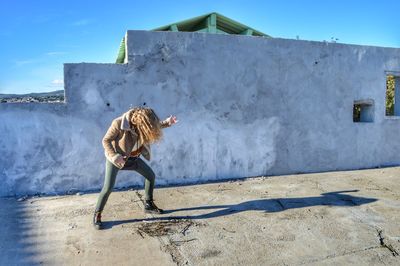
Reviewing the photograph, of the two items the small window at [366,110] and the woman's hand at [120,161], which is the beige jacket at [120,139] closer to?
the woman's hand at [120,161]

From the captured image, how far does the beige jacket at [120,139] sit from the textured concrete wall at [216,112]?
1812mm

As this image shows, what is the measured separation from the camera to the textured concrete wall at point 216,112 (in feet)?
19.3

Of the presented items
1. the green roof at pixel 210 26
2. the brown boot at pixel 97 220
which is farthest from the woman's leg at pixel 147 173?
the green roof at pixel 210 26

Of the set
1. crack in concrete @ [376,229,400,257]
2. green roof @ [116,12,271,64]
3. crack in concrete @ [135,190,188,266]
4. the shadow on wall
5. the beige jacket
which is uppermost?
green roof @ [116,12,271,64]

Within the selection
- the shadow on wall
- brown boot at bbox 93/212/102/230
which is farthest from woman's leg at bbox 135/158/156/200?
the shadow on wall

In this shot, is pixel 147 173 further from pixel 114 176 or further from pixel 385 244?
pixel 385 244

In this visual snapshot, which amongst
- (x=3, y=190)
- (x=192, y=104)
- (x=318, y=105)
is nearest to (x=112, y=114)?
(x=192, y=104)

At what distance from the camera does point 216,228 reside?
14.6ft

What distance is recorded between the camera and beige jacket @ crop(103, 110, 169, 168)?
4307 millimetres

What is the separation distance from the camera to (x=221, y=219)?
15.7ft

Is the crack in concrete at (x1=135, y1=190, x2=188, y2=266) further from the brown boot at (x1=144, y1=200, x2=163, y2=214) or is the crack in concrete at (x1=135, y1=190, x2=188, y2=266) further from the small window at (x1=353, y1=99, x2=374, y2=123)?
the small window at (x1=353, y1=99, x2=374, y2=123)

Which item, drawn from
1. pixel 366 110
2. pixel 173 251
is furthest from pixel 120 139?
pixel 366 110

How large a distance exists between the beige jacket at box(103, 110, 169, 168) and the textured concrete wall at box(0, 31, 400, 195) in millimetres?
1812

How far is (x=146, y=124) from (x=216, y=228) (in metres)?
1.49
